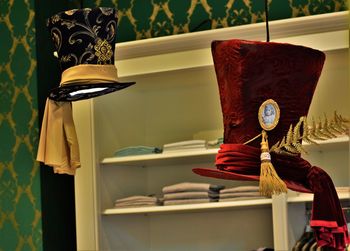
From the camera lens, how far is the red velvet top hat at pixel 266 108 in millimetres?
1640

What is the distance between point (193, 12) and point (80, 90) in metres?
1.21

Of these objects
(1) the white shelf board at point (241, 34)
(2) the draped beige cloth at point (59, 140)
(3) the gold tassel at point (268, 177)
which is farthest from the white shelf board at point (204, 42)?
(3) the gold tassel at point (268, 177)

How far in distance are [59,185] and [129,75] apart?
0.75 metres

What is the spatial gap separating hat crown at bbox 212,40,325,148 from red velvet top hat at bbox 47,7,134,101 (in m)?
0.65

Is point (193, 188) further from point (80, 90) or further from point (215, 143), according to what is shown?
point (80, 90)

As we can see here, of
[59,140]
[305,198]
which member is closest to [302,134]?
[305,198]

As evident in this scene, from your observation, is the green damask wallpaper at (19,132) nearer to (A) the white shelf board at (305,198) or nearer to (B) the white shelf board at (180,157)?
(B) the white shelf board at (180,157)

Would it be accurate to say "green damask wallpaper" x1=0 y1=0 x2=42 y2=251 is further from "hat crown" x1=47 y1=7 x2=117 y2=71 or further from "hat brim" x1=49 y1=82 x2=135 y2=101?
"hat crown" x1=47 y1=7 x2=117 y2=71

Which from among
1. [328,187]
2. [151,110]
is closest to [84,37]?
[328,187]

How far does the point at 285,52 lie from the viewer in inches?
65.0

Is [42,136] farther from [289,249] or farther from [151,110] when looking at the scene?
[289,249]

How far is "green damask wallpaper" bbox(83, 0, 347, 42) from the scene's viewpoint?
3.20 metres

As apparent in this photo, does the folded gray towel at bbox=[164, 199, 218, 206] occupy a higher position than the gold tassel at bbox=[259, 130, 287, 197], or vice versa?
the gold tassel at bbox=[259, 130, 287, 197]

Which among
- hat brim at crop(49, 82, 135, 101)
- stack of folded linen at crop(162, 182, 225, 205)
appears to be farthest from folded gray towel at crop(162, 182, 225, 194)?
hat brim at crop(49, 82, 135, 101)
